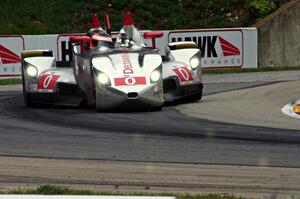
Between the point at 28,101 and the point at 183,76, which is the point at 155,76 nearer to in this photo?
the point at 183,76

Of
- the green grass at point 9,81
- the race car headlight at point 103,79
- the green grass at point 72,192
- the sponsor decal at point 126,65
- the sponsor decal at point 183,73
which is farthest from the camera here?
the green grass at point 9,81

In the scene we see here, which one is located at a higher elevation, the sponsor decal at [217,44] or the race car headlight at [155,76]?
the race car headlight at [155,76]

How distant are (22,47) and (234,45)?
6.22 meters

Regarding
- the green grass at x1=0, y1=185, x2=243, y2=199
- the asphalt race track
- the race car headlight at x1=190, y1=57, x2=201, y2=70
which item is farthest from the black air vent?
the green grass at x1=0, y1=185, x2=243, y2=199

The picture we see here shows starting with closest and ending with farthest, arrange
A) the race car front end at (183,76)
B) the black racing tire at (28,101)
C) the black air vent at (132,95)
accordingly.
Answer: the black air vent at (132,95) < the race car front end at (183,76) < the black racing tire at (28,101)

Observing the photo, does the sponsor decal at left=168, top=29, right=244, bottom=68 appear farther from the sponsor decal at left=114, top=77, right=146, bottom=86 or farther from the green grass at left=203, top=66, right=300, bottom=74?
the sponsor decal at left=114, top=77, right=146, bottom=86

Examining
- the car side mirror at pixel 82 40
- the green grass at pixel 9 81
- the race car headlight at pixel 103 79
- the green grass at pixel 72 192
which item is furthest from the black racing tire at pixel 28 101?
the green grass at pixel 72 192

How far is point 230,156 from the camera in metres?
11.6

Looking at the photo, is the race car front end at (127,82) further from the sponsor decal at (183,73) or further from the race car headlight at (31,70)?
the race car headlight at (31,70)

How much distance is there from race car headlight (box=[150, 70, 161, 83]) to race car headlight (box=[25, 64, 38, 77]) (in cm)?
282

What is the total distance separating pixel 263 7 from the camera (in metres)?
32.6

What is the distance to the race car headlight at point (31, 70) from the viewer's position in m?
18.2

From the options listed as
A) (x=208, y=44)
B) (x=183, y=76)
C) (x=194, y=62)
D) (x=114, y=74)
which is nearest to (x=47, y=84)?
(x=114, y=74)

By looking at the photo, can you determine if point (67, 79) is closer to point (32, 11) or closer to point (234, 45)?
point (234, 45)
